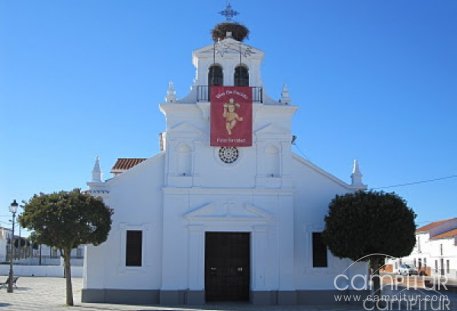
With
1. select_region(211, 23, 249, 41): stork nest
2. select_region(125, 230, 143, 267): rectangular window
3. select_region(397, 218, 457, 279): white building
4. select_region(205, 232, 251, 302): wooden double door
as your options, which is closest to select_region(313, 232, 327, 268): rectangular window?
select_region(205, 232, 251, 302): wooden double door

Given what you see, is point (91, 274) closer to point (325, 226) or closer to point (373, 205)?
point (325, 226)

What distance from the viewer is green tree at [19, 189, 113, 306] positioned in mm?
22906

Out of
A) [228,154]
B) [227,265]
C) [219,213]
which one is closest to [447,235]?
[227,265]

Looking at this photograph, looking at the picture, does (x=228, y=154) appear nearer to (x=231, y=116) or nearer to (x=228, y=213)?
(x=231, y=116)

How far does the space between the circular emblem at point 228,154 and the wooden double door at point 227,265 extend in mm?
3254

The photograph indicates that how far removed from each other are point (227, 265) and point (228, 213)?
94.9 inches

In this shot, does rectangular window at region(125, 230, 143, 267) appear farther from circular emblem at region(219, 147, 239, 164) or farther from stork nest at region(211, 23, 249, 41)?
stork nest at region(211, 23, 249, 41)

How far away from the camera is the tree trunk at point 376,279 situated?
78.8 ft

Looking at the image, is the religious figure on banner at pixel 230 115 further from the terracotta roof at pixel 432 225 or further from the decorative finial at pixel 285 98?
the terracotta roof at pixel 432 225

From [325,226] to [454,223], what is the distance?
44.3 meters

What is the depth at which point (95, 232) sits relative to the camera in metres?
23.5

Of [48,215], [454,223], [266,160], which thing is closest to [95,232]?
[48,215]

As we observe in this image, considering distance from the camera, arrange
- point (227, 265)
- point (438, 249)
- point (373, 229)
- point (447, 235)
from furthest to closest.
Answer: point (438, 249), point (447, 235), point (227, 265), point (373, 229)

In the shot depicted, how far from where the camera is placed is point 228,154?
26.5 meters
